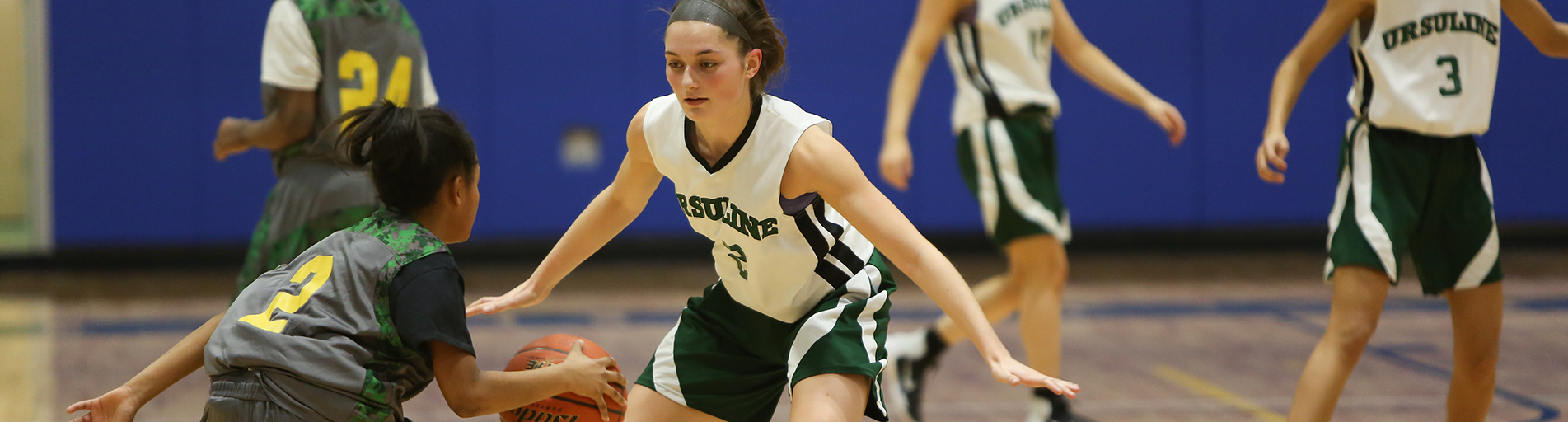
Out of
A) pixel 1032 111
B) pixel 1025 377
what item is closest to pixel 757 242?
pixel 1025 377

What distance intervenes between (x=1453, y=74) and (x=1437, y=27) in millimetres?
119

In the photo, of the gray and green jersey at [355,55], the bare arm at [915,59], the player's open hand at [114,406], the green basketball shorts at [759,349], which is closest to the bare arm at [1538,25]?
the bare arm at [915,59]

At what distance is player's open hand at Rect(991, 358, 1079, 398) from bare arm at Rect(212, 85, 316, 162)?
2.19 m

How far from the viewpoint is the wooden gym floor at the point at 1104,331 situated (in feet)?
14.5

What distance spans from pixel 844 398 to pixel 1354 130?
159 centimetres

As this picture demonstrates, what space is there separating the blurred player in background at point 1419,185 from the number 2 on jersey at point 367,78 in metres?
2.36

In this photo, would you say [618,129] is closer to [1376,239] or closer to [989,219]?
[989,219]

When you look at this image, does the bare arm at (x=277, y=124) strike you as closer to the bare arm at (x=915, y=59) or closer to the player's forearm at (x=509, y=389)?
the player's forearm at (x=509, y=389)

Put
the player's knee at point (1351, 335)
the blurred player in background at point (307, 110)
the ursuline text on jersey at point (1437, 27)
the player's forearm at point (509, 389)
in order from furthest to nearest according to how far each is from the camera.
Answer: the blurred player in background at point (307, 110) → the ursuline text on jersey at point (1437, 27) → the player's knee at point (1351, 335) → the player's forearm at point (509, 389)

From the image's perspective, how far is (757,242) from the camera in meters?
2.49

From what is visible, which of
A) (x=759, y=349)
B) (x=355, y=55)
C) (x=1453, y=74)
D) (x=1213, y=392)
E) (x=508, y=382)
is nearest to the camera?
(x=508, y=382)

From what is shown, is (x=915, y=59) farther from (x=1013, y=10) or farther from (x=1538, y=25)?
(x=1538, y=25)

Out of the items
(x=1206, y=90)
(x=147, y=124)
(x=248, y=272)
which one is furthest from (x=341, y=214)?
(x=1206, y=90)

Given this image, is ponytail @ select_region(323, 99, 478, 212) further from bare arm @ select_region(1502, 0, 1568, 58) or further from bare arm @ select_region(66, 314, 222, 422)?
bare arm @ select_region(1502, 0, 1568, 58)
